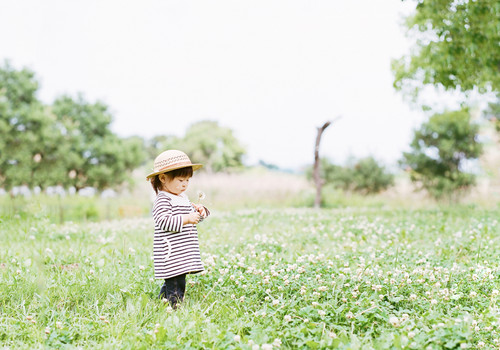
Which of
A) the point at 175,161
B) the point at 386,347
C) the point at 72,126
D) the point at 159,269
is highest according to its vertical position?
the point at 72,126

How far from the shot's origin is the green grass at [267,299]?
11.3 ft

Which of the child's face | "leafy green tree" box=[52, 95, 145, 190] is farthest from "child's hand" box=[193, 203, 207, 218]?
"leafy green tree" box=[52, 95, 145, 190]

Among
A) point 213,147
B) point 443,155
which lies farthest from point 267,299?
point 213,147

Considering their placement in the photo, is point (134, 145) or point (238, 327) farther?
point (134, 145)

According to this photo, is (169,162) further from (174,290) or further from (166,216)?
(174,290)

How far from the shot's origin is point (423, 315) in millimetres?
3768

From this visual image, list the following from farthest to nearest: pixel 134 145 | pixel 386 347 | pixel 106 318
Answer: pixel 134 145 → pixel 106 318 → pixel 386 347

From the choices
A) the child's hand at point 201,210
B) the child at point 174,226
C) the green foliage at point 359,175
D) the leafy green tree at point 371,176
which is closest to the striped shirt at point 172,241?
the child at point 174,226

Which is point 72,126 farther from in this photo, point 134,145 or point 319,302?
point 319,302

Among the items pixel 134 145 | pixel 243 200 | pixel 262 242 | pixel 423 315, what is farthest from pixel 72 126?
pixel 423 315

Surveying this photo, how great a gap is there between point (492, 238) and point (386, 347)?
5.07 metres

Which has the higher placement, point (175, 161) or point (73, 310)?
point (175, 161)

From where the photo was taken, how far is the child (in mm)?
4168

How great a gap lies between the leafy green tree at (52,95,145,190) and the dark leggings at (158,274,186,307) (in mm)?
23679
